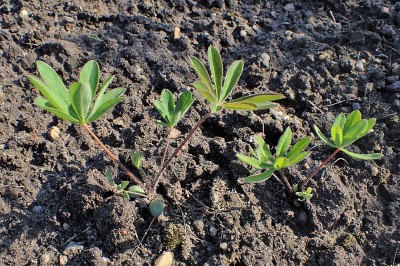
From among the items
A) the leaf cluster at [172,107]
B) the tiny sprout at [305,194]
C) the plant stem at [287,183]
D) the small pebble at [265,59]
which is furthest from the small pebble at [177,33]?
→ the tiny sprout at [305,194]

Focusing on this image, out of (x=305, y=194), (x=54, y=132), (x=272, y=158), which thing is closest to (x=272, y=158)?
(x=272, y=158)

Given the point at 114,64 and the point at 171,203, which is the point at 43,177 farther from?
the point at 114,64

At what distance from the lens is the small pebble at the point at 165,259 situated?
1.67 metres

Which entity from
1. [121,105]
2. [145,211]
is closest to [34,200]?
[145,211]

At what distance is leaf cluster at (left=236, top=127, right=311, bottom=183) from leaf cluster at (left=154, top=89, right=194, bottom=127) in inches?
10.0

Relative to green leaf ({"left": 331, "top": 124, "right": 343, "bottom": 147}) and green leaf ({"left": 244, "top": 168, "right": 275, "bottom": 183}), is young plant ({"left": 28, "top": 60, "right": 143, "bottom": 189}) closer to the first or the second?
green leaf ({"left": 244, "top": 168, "right": 275, "bottom": 183})

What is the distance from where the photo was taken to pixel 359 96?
7.52ft

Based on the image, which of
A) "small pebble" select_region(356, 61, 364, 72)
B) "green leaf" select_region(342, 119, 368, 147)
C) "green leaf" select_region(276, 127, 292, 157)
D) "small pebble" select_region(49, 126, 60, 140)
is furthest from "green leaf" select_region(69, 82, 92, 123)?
"small pebble" select_region(356, 61, 364, 72)

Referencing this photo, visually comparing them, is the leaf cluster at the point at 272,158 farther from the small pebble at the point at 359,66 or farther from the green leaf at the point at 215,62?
the small pebble at the point at 359,66

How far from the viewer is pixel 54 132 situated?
1.99m

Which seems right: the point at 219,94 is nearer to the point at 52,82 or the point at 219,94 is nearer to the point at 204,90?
the point at 204,90

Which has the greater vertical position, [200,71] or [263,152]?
[200,71]

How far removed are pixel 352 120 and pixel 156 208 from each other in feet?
2.61

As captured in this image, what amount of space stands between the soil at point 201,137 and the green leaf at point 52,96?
35 cm
